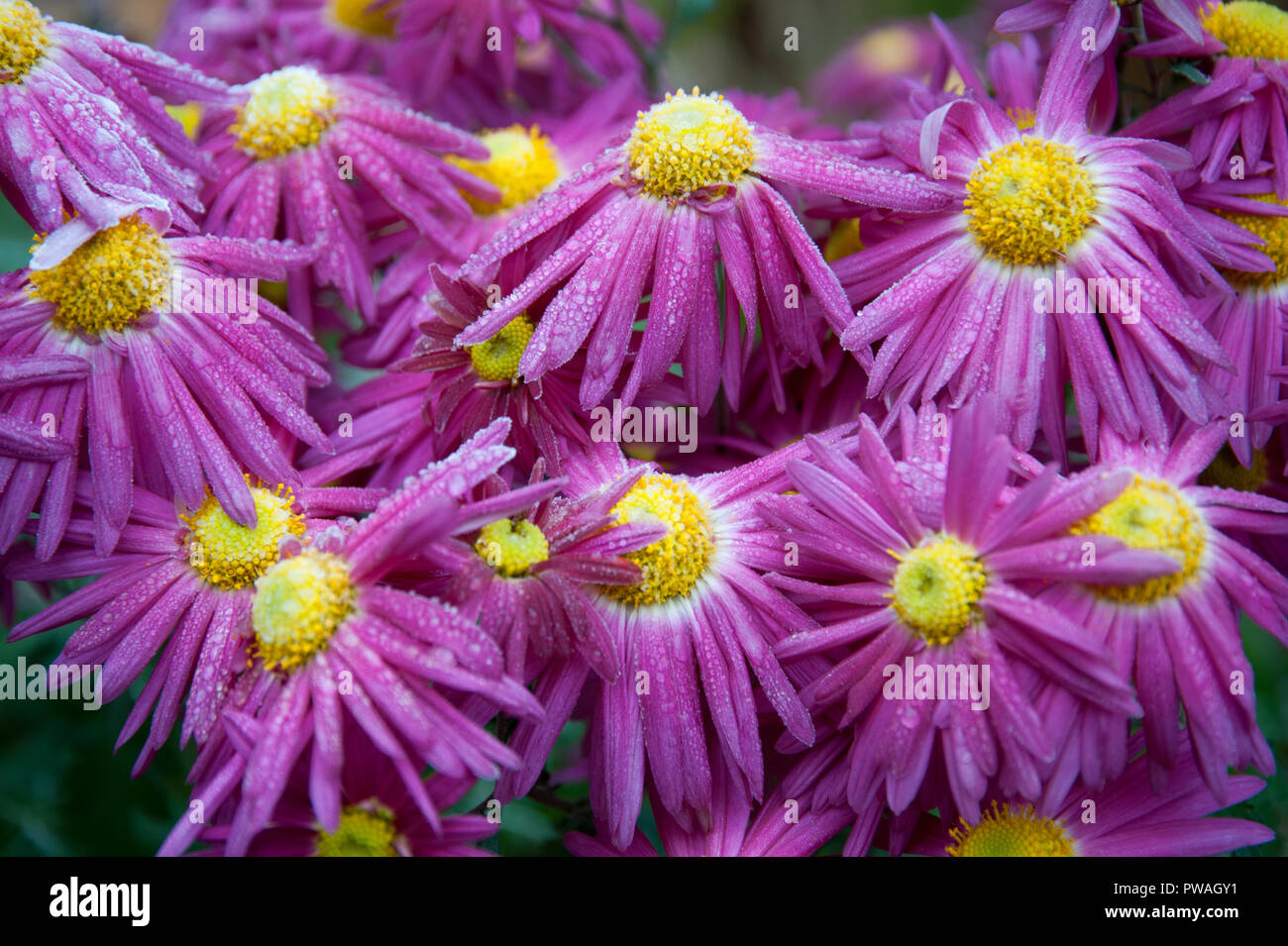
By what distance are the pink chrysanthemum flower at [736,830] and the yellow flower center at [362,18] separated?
0.82m

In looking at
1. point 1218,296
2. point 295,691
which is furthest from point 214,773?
point 1218,296

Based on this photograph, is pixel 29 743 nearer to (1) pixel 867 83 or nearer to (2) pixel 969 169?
(2) pixel 969 169

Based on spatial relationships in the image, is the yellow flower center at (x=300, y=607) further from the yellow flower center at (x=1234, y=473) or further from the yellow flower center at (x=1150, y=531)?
the yellow flower center at (x=1234, y=473)

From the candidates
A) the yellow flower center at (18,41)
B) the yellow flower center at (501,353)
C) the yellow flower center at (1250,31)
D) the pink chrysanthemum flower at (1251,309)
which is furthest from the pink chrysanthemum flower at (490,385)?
the yellow flower center at (1250,31)

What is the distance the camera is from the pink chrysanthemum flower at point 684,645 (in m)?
0.63

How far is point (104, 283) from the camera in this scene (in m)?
0.69

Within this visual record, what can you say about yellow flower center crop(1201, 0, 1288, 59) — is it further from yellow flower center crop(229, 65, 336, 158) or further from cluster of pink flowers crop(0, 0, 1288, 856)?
yellow flower center crop(229, 65, 336, 158)

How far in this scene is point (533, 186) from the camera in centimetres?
89

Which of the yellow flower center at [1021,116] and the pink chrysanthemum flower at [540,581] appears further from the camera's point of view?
the yellow flower center at [1021,116]

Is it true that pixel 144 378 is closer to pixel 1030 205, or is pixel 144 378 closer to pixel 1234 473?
pixel 1030 205

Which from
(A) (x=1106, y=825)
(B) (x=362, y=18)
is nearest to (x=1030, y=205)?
(A) (x=1106, y=825)

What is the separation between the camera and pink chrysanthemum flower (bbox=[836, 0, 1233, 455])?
26.0 inches

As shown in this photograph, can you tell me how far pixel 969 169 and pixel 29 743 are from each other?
0.94m

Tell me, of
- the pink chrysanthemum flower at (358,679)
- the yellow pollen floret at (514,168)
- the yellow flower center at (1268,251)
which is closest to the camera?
the pink chrysanthemum flower at (358,679)
